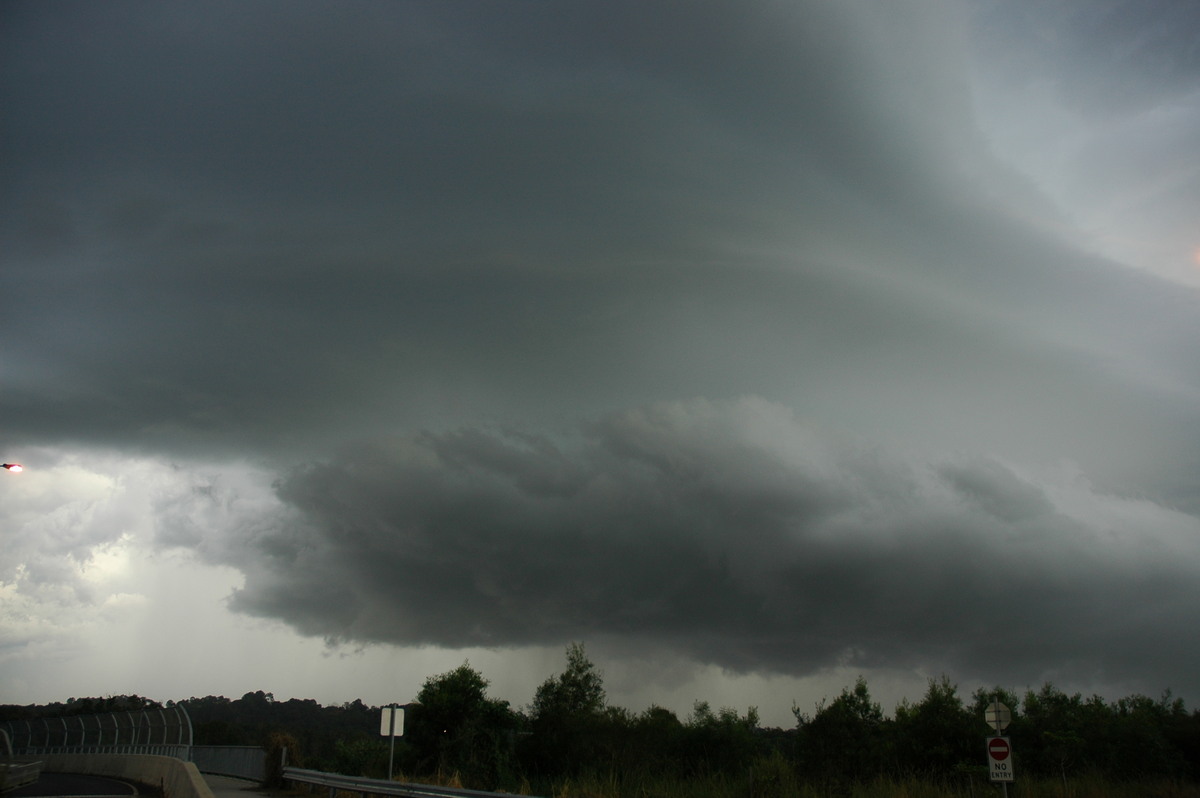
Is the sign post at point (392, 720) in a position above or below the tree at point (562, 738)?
above


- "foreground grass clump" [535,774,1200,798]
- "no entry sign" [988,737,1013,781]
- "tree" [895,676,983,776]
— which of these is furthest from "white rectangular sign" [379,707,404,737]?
"tree" [895,676,983,776]

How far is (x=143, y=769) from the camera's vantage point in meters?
36.7

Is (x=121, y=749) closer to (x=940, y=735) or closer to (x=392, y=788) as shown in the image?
(x=392, y=788)

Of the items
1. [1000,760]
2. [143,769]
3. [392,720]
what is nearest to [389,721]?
[392,720]

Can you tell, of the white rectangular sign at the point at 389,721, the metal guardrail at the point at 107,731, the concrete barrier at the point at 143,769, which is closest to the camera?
the white rectangular sign at the point at 389,721

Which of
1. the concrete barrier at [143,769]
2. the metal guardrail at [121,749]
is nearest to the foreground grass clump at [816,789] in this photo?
the concrete barrier at [143,769]

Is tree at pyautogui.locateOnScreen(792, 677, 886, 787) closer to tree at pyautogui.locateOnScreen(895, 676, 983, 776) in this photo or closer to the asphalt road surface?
tree at pyautogui.locateOnScreen(895, 676, 983, 776)

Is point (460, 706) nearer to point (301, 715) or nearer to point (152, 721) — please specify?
point (152, 721)

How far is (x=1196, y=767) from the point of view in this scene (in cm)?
5100

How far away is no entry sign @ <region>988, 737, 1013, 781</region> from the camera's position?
2408 centimetres

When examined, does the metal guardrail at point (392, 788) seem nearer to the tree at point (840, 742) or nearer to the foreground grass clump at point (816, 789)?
the foreground grass clump at point (816, 789)

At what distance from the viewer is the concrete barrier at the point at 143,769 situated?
22878mm

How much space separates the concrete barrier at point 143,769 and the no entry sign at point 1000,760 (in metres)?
21.3

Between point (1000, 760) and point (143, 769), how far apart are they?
3461 centimetres
